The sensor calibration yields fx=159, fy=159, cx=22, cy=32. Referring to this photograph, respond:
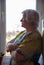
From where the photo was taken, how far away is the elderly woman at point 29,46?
1.08m

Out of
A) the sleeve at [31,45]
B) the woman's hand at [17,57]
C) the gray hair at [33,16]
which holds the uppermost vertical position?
the gray hair at [33,16]

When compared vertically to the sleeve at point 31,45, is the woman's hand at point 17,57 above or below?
below

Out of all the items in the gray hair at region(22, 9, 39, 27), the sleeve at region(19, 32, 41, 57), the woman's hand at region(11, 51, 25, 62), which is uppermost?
the gray hair at region(22, 9, 39, 27)

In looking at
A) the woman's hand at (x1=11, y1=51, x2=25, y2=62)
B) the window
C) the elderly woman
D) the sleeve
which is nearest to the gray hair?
the elderly woman

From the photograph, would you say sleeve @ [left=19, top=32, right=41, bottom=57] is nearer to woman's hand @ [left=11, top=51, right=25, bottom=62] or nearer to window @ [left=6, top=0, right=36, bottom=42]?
woman's hand @ [left=11, top=51, right=25, bottom=62]

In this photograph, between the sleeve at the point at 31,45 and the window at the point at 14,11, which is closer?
the sleeve at the point at 31,45

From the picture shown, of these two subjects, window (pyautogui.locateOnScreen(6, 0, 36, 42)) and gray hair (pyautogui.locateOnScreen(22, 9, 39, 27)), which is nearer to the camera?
gray hair (pyautogui.locateOnScreen(22, 9, 39, 27))

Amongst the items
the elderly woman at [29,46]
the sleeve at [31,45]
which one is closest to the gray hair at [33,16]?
the elderly woman at [29,46]

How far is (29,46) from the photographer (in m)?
1.08

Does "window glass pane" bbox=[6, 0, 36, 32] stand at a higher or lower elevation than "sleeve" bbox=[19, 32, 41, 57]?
higher

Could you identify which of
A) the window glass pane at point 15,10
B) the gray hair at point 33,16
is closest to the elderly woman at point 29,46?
the gray hair at point 33,16

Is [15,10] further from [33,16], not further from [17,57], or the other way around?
[17,57]

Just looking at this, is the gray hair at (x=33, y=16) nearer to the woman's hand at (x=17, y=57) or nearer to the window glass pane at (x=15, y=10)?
the woman's hand at (x=17, y=57)

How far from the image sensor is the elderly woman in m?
1.08
